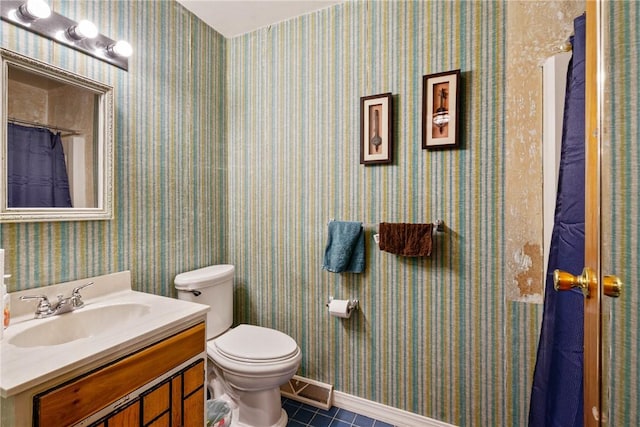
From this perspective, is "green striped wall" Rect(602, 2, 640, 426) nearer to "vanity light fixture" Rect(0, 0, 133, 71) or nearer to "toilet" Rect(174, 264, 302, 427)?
"toilet" Rect(174, 264, 302, 427)

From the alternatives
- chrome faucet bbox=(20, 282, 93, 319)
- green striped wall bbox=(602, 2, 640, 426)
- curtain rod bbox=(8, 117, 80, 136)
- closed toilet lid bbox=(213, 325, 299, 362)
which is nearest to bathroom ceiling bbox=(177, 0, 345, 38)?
curtain rod bbox=(8, 117, 80, 136)

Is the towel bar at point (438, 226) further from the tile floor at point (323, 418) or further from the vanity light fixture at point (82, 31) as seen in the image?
the vanity light fixture at point (82, 31)

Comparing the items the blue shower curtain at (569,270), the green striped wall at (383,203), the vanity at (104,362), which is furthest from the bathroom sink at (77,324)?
the blue shower curtain at (569,270)

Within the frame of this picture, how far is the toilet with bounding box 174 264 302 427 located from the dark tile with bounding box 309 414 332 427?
167 millimetres

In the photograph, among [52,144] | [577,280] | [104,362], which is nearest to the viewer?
[577,280]

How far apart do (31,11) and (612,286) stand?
6.28 feet

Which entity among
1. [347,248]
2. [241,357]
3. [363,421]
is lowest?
[363,421]

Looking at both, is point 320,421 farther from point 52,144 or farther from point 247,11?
point 247,11

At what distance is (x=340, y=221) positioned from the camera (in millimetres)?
1790

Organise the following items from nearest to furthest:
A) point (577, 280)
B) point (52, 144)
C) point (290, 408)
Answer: point (577, 280), point (52, 144), point (290, 408)

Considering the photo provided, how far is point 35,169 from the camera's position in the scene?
1179 millimetres

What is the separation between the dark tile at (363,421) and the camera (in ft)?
5.55

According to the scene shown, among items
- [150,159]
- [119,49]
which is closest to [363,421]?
[150,159]

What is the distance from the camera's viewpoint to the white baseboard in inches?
64.5
